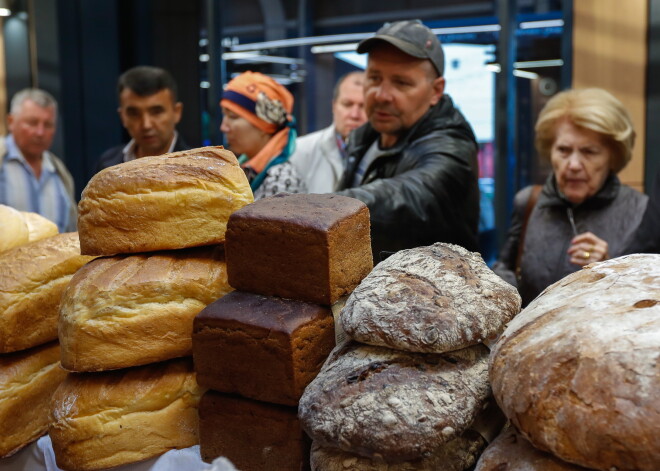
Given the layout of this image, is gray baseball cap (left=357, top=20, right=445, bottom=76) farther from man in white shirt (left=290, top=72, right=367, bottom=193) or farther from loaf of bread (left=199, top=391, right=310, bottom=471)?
man in white shirt (left=290, top=72, right=367, bottom=193)

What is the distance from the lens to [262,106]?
3.46 m

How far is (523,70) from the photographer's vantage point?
18.7 feet

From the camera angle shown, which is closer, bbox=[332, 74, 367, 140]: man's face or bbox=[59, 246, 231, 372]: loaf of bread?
bbox=[59, 246, 231, 372]: loaf of bread

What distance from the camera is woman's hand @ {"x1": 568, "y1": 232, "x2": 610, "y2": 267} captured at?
8.77ft

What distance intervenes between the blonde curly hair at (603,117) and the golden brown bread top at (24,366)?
2181mm

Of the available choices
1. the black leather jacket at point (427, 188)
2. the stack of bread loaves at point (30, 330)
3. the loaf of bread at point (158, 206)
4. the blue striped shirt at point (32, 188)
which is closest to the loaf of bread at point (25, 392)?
the stack of bread loaves at point (30, 330)

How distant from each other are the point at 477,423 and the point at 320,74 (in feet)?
17.8

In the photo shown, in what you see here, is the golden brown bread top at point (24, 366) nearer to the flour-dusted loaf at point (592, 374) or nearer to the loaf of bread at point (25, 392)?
the loaf of bread at point (25, 392)

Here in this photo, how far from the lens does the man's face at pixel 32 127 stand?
472 cm

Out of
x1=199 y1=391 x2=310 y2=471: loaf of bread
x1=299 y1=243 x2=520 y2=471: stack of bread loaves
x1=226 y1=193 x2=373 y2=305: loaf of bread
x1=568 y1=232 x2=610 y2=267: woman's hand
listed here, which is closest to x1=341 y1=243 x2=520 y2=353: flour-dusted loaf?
x1=299 y1=243 x2=520 y2=471: stack of bread loaves

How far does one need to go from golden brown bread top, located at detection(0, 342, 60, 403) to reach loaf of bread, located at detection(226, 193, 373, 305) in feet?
2.34

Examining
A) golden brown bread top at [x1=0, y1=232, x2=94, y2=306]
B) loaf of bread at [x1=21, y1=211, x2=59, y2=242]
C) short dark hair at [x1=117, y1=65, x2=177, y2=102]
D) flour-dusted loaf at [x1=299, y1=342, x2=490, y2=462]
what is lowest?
flour-dusted loaf at [x1=299, y1=342, x2=490, y2=462]

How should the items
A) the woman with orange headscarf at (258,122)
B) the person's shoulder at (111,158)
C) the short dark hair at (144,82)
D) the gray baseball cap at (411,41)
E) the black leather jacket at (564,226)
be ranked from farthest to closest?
the person's shoulder at (111,158) → the short dark hair at (144,82) → the woman with orange headscarf at (258,122) → the black leather jacket at (564,226) → the gray baseball cap at (411,41)

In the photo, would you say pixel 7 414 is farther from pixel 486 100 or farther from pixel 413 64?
pixel 486 100
